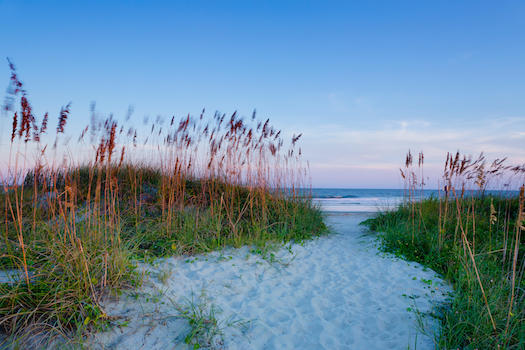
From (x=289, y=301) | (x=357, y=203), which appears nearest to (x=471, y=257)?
(x=289, y=301)

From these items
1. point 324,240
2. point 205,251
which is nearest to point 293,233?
point 324,240

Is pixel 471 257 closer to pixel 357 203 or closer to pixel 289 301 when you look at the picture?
pixel 289 301

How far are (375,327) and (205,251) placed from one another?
2.66m

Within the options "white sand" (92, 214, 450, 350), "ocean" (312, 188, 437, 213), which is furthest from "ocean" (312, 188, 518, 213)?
"white sand" (92, 214, 450, 350)

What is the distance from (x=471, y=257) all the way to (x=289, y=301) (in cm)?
198

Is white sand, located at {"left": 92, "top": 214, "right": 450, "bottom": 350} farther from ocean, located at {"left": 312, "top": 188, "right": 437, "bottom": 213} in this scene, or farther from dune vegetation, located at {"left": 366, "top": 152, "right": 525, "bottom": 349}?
ocean, located at {"left": 312, "top": 188, "right": 437, "bottom": 213}

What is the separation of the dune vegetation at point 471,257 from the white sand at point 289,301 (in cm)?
29

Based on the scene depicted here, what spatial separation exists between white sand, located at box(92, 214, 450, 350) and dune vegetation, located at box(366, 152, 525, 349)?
0.29 metres

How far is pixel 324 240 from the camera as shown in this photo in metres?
6.11

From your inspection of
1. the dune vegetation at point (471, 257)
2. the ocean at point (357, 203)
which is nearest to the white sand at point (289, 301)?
the dune vegetation at point (471, 257)

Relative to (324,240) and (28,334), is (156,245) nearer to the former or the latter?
(28,334)

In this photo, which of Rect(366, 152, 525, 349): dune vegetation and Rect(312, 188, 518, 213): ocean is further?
Rect(312, 188, 518, 213): ocean

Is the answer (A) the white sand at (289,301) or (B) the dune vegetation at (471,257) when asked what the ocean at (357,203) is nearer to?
(B) the dune vegetation at (471,257)

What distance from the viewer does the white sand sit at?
2711 mm
